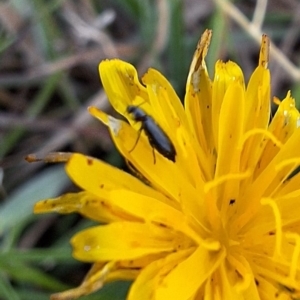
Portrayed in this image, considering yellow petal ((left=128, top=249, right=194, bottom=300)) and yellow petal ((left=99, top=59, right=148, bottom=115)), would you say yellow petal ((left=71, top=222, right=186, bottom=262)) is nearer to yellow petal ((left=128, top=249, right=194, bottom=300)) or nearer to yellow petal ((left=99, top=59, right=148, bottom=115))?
yellow petal ((left=128, top=249, right=194, bottom=300))

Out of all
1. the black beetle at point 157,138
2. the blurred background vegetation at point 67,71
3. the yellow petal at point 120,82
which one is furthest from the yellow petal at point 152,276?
the blurred background vegetation at point 67,71

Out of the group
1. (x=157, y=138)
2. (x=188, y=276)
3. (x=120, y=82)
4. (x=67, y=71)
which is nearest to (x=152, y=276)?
(x=188, y=276)

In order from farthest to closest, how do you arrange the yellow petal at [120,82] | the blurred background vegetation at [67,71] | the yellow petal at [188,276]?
the blurred background vegetation at [67,71] < the yellow petal at [120,82] < the yellow petal at [188,276]

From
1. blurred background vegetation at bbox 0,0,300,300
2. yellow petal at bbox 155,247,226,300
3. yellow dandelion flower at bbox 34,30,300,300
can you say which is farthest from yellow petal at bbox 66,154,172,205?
blurred background vegetation at bbox 0,0,300,300

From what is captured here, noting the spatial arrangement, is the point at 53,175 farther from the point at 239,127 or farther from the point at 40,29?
the point at 239,127

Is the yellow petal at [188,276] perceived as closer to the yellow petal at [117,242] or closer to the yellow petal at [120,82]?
the yellow petal at [117,242]
